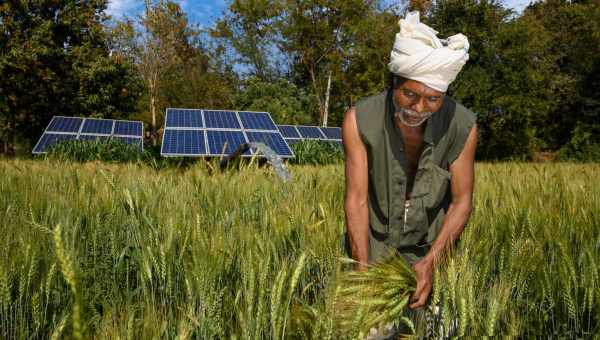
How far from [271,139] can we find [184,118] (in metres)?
2.12

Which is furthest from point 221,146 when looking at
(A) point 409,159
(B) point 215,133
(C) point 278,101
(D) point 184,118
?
(C) point 278,101

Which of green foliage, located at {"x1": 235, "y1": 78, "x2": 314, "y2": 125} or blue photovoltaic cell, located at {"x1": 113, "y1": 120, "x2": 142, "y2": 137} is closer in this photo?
blue photovoltaic cell, located at {"x1": 113, "y1": 120, "x2": 142, "y2": 137}

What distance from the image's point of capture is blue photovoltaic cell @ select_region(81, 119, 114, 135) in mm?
10219

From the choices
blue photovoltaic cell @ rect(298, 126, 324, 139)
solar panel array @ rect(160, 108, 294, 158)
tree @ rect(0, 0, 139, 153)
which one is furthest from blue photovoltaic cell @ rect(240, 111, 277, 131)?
tree @ rect(0, 0, 139, 153)

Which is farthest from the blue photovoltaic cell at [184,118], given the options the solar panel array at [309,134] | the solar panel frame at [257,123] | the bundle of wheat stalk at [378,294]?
the bundle of wheat stalk at [378,294]

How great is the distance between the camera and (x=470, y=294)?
1.04 meters

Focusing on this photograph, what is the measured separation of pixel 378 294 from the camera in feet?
3.72

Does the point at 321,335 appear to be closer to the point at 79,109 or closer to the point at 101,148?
the point at 101,148

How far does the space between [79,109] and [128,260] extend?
1608cm

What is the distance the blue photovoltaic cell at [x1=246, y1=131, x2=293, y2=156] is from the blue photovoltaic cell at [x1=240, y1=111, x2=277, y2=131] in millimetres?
370

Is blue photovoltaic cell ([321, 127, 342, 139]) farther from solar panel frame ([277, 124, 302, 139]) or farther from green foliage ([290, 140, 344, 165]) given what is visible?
solar panel frame ([277, 124, 302, 139])

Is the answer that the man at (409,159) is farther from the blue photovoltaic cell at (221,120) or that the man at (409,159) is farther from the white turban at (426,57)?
the blue photovoltaic cell at (221,120)

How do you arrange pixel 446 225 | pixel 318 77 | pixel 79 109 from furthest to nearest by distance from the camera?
pixel 318 77, pixel 79 109, pixel 446 225

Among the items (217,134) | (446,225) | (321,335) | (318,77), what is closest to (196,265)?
(321,335)
